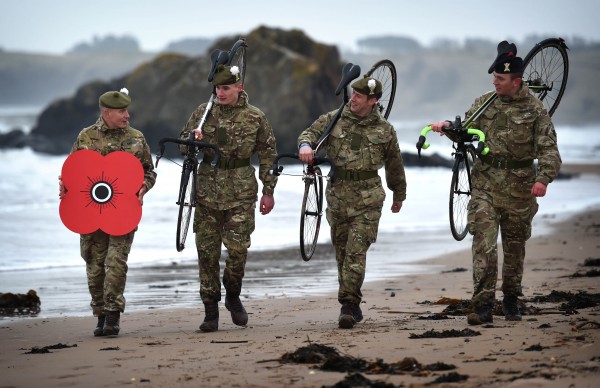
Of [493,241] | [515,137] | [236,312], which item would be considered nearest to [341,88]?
[515,137]

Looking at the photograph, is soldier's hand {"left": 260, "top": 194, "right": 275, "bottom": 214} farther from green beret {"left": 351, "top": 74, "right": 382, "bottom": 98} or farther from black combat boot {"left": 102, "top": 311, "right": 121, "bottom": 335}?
black combat boot {"left": 102, "top": 311, "right": 121, "bottom": 335}

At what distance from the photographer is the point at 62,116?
5231 centimetres

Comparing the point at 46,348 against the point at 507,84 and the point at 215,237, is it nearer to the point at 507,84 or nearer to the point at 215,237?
the point at 215,237

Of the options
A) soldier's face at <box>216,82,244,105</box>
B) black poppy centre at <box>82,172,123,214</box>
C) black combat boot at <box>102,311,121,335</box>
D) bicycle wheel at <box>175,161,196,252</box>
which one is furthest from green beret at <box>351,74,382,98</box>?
black combat boot at <box>102,311,121,335</box>

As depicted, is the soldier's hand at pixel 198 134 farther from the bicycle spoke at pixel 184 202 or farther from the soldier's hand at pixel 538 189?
the soldier's hand at pixel 538 189

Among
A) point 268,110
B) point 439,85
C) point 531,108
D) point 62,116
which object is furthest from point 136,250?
point 439,85

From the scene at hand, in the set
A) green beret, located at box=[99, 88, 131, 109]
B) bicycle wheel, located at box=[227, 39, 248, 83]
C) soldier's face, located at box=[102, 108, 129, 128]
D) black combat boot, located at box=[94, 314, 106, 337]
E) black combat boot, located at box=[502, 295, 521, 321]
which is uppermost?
bicycle wheel, located at box=[227, 39, 248, 83]

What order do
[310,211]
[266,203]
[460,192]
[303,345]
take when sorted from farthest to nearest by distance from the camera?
[460,192]
[310,211]
[266,203]
[303,345]

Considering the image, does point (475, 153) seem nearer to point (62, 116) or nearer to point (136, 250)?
point (136, 250)

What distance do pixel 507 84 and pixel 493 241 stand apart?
1177mm

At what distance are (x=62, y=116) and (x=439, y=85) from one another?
6029 centimetres

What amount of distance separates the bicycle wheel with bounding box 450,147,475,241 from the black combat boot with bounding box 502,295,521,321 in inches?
26.4

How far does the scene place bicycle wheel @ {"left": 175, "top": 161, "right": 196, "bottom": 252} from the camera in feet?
30.1

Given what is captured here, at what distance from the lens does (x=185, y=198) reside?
9.48 m
